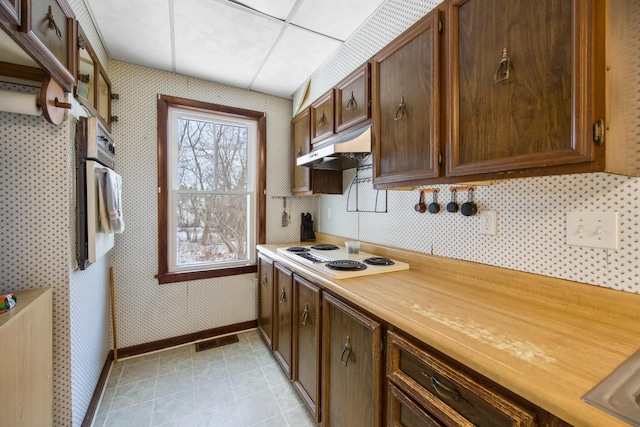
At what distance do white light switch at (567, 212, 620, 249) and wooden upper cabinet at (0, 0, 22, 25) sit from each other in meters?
1.86

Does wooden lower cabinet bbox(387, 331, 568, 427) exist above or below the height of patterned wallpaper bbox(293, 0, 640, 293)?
below

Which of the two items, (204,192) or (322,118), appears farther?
(204,192)

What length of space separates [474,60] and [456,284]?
98 centimetres

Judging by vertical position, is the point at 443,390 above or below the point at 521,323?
below

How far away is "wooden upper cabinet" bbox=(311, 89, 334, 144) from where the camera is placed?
1925 millimetres

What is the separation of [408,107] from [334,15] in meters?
0.98

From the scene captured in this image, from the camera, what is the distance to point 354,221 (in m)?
2.23

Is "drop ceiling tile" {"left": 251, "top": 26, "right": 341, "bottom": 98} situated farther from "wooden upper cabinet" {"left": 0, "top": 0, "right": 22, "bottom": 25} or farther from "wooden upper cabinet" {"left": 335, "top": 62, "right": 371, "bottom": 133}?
"wooden upper cabinet" {"left": 0, "top": 0, "right": 22, "bottom": 25}

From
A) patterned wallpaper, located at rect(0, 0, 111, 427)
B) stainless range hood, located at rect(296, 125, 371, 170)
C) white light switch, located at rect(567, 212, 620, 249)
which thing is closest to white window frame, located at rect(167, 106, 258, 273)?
stainless range hood, located at rect(296, 125, 371, 170)

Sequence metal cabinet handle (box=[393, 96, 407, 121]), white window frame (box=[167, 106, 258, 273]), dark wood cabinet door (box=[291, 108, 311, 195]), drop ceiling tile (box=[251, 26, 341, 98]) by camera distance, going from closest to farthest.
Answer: metal cabinet handle (box=[393, 96, 407, 121]), drop ceiling tile (box=[251, 26, 341, 98]), dark wood cabinet door (box=[291, 108, 311, 195]), white window frame (box=[167, 106, 258, 273])

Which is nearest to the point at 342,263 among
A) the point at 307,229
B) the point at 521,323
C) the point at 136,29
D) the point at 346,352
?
the point at 346,352

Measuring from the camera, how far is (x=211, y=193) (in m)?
2.60

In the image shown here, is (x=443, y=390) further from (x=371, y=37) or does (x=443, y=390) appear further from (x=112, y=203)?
(x=371, y=37)

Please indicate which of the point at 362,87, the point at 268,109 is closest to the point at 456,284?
the point at 362,87
